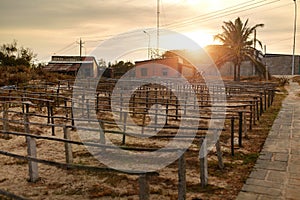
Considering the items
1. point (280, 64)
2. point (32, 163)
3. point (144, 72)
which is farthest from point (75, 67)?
point (32, 163)

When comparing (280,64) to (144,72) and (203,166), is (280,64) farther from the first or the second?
(203,166)

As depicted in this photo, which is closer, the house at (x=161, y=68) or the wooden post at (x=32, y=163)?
the wooden post at (x=32, y=163)

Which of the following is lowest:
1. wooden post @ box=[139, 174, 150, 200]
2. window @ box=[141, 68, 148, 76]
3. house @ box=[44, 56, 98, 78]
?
wooden post @ box=[139, 174, 150, 200]

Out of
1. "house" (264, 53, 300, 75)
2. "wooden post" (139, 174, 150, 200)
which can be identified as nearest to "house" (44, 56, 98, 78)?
"house" (264, 53, 300, 75)

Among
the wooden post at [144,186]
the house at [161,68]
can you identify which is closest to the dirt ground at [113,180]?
the wooden post at [144,186]

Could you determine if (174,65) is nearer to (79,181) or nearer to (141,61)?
(141,61)

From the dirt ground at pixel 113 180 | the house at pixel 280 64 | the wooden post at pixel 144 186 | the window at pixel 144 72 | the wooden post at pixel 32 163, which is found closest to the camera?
the wooden post at pixel 144 186

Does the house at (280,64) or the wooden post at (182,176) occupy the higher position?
the house at (280,64)

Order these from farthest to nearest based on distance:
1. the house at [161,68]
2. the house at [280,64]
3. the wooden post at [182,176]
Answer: the house at [280,64], the house at [161,68], the wooden post at [182,176]

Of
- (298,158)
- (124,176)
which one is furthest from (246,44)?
(124,176)

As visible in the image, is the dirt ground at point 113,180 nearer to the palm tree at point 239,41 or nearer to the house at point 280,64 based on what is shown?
the palm tree at point 239,41

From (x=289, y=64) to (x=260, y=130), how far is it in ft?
133

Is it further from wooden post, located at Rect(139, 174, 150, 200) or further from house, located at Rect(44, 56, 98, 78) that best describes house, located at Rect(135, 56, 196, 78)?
wooden post, located at Rect(139, 174, 150, 200)

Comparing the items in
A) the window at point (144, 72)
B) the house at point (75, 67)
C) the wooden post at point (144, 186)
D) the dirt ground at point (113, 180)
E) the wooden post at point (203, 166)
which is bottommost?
the dirt ground at point (113, 180)
